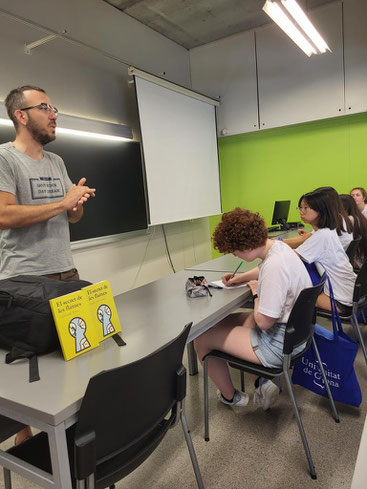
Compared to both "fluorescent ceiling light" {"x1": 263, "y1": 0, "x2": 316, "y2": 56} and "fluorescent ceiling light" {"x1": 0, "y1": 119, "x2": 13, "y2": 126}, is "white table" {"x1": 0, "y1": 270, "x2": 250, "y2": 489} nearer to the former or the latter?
"fluorescent ceiling light" {"x1": 0, "y1": 119, "x2": 13, "y2": 126}

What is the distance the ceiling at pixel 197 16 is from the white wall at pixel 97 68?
13 centimetres

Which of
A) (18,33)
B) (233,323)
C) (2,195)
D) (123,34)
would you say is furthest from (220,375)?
(123,34)

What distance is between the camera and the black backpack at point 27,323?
1.06 meters

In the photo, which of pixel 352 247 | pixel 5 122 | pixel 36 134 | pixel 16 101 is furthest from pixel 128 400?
pixel 5 122

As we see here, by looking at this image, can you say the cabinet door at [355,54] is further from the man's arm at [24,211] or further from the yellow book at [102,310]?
the yellow book at [102,310]

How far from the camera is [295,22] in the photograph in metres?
2.88

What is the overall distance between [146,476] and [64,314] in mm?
989

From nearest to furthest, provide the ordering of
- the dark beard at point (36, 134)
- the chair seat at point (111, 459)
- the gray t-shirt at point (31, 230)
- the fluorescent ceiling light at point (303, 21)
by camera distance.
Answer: the chair seat at point (111, 459), the gray t-shirt at point (31, 230), the dark beard at point (36, 134), the fluorescent ceiling light at point (303, 21)

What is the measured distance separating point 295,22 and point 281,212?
2.08 metres

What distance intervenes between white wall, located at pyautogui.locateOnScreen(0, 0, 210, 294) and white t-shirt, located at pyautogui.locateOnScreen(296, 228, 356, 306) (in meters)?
2.16

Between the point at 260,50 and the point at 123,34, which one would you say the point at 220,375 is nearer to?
the point at 123,34

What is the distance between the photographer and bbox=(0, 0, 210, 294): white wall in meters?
3.01

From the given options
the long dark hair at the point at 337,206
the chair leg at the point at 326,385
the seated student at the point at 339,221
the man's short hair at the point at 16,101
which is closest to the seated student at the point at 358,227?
the seated student at the point at 339,221

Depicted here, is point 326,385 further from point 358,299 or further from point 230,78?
point 230,78
